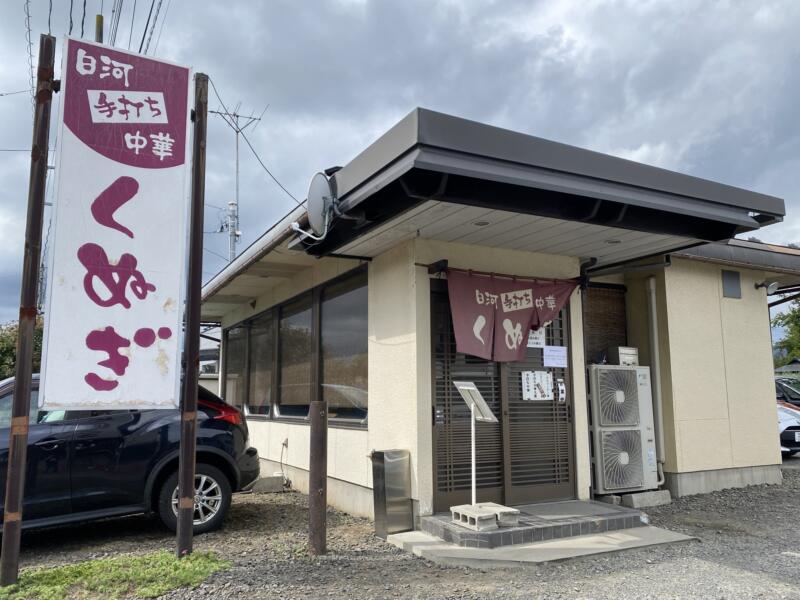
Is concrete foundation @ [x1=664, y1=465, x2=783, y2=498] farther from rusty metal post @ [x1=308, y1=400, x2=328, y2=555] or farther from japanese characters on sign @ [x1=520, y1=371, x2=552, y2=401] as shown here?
rusty metal post @ [x1=308, y1=400, x2=328, y2=555]

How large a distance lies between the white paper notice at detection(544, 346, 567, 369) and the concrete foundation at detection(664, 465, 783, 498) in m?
2.30

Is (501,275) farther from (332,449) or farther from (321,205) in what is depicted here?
(332,449)

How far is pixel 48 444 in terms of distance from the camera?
220 inches

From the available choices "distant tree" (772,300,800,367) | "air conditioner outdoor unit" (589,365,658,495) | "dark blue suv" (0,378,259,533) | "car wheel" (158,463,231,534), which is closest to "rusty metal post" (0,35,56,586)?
"dark blue suv" (0,378,259,533)

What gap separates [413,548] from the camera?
5.31m

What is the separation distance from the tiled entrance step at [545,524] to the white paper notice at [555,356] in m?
1.47

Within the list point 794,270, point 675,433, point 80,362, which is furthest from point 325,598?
point 794,270

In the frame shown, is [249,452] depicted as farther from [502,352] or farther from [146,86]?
[146,86]

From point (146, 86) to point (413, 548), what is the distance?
4.31 metres

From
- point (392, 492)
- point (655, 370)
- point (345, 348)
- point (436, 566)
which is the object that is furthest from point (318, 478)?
point (655, 370)

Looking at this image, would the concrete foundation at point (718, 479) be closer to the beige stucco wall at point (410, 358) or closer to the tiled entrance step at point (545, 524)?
the beige stucco wall at point (410, 358)

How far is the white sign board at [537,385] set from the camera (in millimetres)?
6688

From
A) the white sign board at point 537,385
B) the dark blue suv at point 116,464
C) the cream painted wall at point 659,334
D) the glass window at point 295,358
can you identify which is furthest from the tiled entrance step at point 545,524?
the glass window at point 295,358

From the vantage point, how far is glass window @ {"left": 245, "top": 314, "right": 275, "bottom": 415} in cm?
1038
